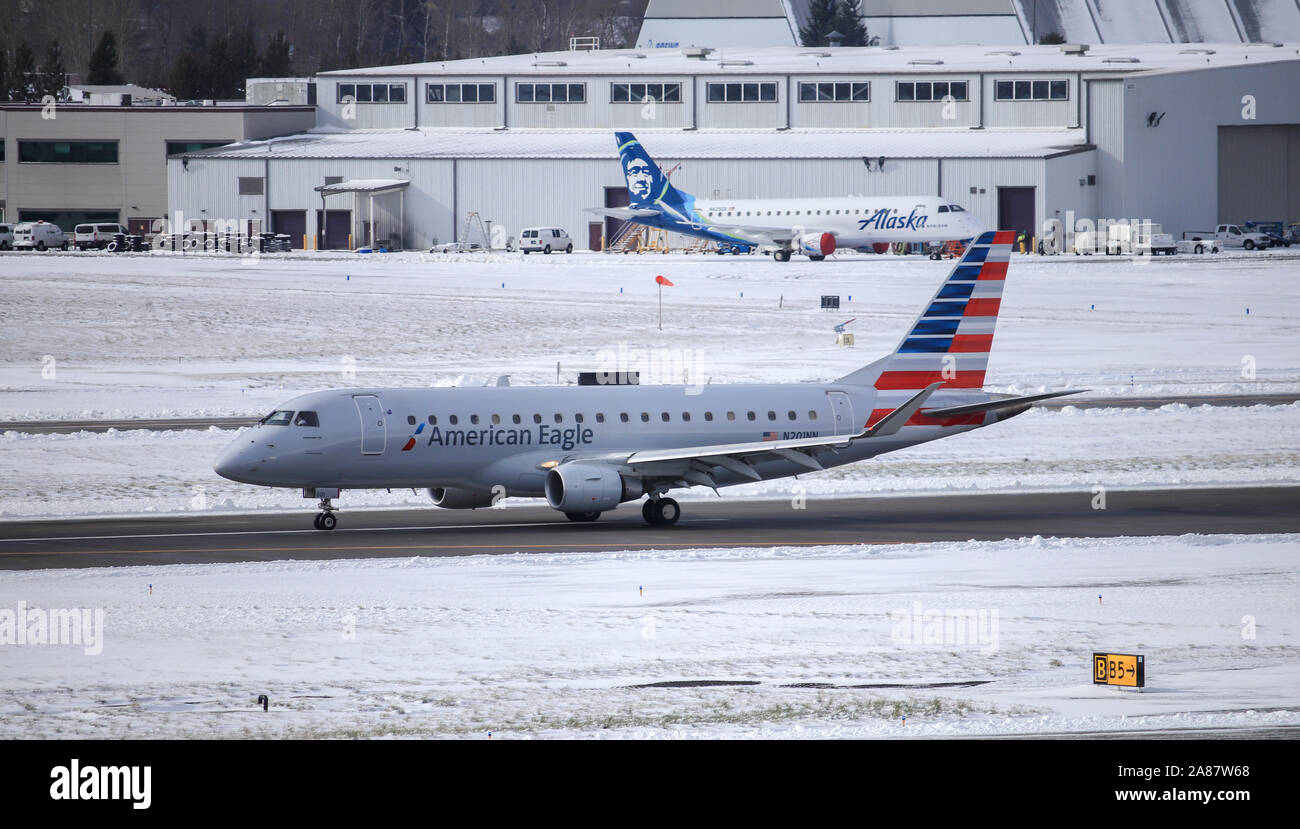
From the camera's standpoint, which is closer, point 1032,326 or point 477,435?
point 477,435

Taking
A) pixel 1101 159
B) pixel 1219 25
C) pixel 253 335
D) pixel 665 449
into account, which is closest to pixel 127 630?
pixel 665 449

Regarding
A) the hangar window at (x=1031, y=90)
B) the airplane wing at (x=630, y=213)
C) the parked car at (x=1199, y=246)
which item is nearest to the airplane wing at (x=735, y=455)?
the airplane wing at (x=630, y=213)

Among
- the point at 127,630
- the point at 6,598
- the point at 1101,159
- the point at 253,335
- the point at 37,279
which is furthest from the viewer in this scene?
the point at 1101,159

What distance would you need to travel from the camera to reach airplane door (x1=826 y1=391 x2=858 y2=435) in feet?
137

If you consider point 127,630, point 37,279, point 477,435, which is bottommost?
point 127,630

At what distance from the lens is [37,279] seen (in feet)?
319

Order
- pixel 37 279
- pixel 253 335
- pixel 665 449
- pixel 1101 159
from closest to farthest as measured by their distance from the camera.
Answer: pixel 665 449
pixel 253 335
pixel 37 279
pixel 1101 159

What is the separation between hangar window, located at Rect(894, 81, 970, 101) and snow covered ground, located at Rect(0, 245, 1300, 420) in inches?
807

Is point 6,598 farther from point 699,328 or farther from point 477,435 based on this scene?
point 699,328

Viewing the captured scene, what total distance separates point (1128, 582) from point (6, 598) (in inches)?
745

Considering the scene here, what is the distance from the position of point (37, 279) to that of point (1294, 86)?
3358 inches

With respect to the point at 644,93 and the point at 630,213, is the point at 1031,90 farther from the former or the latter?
→ the point at 630,213

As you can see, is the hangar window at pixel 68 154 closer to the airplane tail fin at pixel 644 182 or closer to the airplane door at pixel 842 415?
the airplane tail fin at pixel 644 182

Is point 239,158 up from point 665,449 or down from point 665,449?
up
